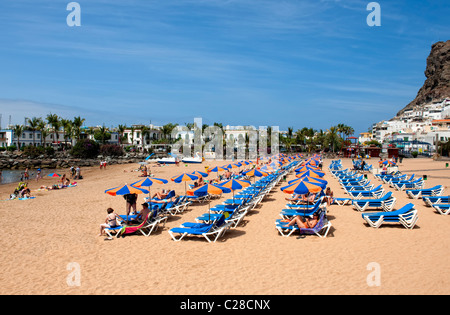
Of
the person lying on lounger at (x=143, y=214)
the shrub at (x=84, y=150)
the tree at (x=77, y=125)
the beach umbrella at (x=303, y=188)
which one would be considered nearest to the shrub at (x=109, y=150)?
the shrub at (x=84, y=150)

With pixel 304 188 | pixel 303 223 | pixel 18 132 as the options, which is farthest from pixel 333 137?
pixel 18 132

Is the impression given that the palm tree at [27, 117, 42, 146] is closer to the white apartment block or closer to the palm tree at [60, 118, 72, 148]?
the palm tree at [60, 118, 72, 148]

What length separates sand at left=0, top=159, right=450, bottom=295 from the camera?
20.8ft

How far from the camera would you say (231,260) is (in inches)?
310

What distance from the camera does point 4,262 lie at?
794 centimetres

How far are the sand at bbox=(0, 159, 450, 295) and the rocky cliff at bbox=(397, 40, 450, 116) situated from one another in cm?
13302

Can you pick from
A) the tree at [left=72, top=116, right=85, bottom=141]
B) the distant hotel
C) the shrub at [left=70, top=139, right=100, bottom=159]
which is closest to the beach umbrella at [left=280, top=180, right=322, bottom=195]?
the shrub at [left=70, top=139, right=100, bottom=159]

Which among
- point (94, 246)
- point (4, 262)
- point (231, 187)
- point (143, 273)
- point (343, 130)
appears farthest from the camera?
point (343, 130)

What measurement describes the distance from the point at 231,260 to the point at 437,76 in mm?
149697

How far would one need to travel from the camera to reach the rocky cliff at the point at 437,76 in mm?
125225
